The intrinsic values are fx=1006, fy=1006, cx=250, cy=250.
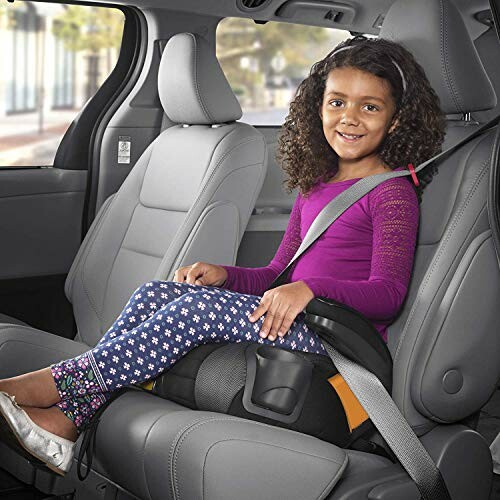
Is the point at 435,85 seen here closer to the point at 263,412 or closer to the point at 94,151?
the point at 263,412

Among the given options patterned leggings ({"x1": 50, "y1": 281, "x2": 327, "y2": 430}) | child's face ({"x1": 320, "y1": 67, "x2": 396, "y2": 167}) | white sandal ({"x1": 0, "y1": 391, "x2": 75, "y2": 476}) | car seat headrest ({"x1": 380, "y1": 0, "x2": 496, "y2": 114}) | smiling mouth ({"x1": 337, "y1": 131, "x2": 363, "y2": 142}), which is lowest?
white sandal ({"x1": 0, "y1": 391, "x2": 75, "y2": 476})

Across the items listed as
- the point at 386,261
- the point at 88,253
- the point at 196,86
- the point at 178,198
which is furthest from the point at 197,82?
the point at 386,261

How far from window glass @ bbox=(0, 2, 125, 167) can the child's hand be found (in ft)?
9.47

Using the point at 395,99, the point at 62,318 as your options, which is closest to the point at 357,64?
the point at 395,99

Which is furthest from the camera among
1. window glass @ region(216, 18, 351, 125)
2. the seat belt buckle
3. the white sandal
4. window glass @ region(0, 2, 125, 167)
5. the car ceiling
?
window glass @ region(0, 2, 125, 167)

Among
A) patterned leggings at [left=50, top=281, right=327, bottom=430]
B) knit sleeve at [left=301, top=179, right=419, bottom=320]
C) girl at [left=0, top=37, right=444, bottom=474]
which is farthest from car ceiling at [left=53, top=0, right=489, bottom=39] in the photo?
patterned leggings at [left=50, top=281, right=327, bottom=430]

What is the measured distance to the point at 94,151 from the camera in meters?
3.41

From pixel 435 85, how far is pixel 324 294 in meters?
A: 0.57

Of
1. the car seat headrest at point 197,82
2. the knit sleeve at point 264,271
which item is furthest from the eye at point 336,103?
the car seat headrest at point 197,82

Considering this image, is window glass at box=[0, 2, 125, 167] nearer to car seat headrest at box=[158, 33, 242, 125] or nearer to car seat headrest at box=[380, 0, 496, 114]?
car seat headrest at box=[158, 33, 242, 125]

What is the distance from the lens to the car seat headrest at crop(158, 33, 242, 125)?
2988mm

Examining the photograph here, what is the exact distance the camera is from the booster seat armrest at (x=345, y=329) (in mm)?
2027

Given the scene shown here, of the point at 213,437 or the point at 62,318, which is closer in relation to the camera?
the point at 213,437

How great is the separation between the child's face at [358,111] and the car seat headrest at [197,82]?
2.20ft
